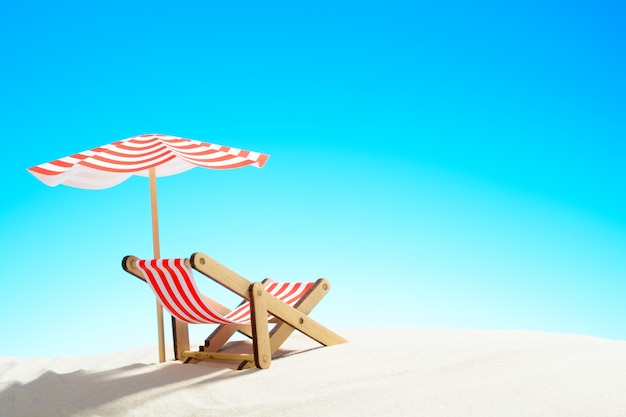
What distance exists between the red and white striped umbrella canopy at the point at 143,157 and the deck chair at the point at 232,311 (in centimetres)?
81

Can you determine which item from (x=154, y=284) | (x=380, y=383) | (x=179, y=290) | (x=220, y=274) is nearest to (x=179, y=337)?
(x=154, y=284)

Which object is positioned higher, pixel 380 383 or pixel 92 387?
pixel 380 383

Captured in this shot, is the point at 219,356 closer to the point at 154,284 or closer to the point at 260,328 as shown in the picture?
the point at 260,328

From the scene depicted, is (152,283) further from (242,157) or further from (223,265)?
(242,157)

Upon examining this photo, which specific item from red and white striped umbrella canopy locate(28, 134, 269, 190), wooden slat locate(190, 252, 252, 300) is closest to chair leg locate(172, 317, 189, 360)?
wooden slat locate(190, 252, 252, 300)

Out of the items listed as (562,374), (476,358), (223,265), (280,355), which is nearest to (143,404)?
(223,265)

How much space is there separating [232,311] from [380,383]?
2221 mm

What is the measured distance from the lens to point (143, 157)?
5367 mm

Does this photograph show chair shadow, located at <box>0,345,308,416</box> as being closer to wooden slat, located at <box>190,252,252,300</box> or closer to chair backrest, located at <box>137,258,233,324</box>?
chair backrest, located at <box>137,258,233,324</box>

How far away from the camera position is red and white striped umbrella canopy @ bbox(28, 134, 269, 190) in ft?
17.0

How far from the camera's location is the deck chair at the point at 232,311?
454cm

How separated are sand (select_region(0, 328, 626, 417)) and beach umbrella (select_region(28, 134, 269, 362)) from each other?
1208 millimetres

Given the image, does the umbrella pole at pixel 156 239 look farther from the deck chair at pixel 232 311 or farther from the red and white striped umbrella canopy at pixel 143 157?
the red and white striped umbrella canopy at pixel 143 157

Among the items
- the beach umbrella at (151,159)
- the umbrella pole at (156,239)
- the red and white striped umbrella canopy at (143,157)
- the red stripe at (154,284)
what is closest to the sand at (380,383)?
the umbrella pole at (156,239)
